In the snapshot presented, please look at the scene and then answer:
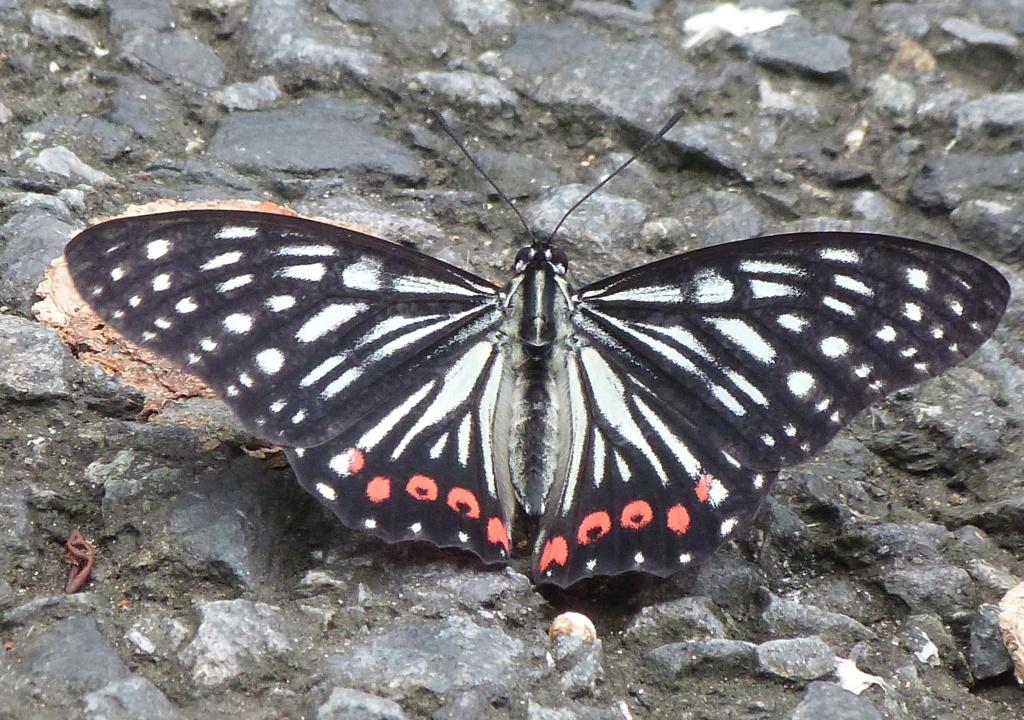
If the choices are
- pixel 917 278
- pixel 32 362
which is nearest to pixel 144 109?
pixel 32 362

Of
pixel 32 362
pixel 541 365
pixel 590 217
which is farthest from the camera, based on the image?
pixel 590 217

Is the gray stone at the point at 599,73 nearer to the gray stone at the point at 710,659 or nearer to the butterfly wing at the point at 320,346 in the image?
the butterfly wing at the point at 320,346

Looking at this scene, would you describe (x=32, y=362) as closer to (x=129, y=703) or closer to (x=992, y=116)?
(x=129, y=703)

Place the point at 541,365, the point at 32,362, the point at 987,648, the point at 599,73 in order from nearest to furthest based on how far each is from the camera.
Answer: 1. the point at 987,648
2. the point at 541,365
3. the point at 32,362
4. the point at 599,73

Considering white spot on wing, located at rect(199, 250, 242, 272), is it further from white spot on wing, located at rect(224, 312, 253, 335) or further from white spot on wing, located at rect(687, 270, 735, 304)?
white spot on wing, located at rect(687, 270, 735, 304)

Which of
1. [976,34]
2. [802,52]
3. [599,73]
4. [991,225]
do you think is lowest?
[599,73]

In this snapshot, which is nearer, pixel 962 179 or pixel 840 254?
pixel 840 254

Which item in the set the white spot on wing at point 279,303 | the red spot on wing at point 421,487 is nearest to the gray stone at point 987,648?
the red spot on wing at point 421,487

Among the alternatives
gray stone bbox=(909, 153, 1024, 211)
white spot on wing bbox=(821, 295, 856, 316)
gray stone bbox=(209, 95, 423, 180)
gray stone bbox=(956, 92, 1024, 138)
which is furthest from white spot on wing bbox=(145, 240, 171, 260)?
gray stone bbox=(956, 92, 1024, 138)
